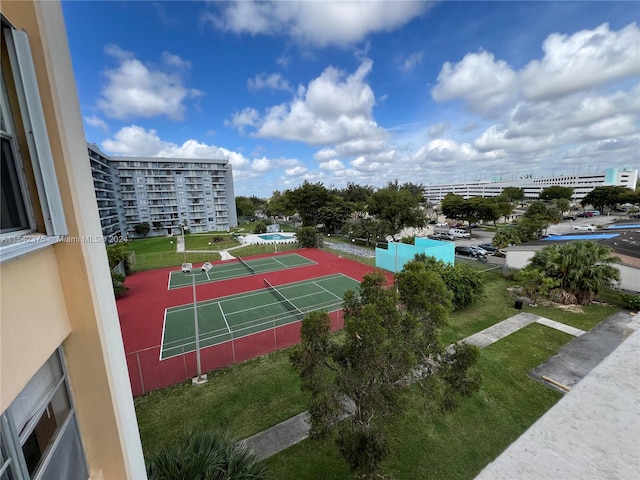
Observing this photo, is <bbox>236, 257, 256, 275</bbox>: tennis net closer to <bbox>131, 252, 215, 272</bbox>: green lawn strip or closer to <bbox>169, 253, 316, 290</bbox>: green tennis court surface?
<bbox>169, 253, 316, 290</bbox>: green tennis court surface

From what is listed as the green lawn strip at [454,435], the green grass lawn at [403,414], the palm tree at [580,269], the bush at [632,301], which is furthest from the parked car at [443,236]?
the green lawn strip at [454,435]

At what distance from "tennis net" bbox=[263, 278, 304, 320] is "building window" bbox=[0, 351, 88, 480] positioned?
1481 centimetres

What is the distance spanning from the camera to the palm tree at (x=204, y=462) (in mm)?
5176

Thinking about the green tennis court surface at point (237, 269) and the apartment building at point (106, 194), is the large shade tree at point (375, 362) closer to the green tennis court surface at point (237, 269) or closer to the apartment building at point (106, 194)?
the green tennis court surface at point (237, 269)

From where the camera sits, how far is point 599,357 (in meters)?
12.0

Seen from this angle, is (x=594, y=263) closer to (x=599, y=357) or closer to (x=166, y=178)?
(x=599, y=357)

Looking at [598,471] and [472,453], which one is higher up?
[598,471]

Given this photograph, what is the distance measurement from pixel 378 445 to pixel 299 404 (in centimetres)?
517

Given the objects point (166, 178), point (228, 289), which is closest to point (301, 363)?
point (228, 289)

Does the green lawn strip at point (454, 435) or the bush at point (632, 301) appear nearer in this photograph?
the green lawn strip at point (454, 435)

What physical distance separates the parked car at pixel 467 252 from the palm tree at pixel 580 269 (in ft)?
41.5

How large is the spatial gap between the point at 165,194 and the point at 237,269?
1675 inches

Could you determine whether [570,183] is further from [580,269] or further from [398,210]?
[580,269]

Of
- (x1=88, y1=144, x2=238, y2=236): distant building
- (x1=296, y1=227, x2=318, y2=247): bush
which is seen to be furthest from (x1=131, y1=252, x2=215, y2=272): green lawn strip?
(x1=88, y1=144, x2=238, y2=236): distant building
